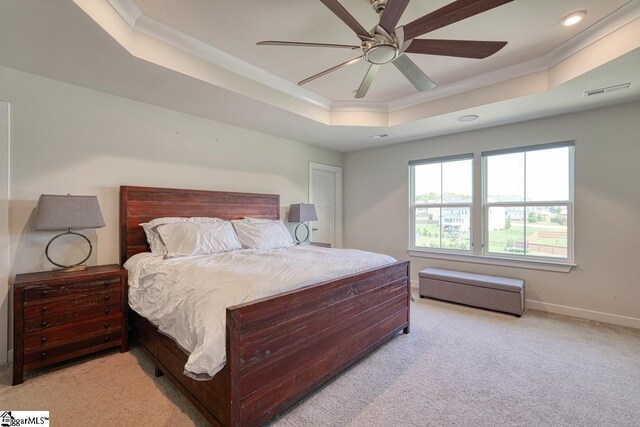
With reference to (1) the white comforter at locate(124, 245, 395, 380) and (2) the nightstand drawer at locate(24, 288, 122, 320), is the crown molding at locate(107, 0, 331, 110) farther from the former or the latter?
(2) the nightstand drawer at locate(24, 288, 122, 320)

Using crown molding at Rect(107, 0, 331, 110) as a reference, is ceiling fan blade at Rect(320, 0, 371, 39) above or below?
below

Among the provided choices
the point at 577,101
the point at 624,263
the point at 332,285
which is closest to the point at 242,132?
the point at 332,285

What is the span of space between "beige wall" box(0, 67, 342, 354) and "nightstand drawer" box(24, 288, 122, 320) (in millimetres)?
531

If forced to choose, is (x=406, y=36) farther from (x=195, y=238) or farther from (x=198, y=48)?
(x=195, y=238)

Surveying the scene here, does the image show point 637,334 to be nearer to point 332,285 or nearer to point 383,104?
point 332,285

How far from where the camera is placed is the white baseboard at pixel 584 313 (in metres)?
3.17

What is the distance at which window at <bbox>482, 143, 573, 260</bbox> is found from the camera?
3.60m

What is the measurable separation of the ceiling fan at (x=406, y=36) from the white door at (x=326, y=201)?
3126 mm

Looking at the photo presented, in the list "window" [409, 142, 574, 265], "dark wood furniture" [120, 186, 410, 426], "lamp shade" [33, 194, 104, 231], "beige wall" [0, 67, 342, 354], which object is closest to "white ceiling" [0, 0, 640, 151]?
"beige wall" [0, 67, 342, 354]

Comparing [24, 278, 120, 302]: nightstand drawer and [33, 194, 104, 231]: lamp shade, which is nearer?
[24, 278, 120, 302]: nightstand drawer

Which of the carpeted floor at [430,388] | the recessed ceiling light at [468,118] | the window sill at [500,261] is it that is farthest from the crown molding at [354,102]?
the carpeted floor at [430,388]

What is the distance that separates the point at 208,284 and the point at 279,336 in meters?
0.54

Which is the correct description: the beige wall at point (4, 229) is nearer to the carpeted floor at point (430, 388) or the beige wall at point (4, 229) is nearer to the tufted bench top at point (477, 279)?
the carpeted floor at point (430, 388)

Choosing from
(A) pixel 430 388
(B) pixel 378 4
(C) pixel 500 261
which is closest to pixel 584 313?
(C) pixel 500 261
